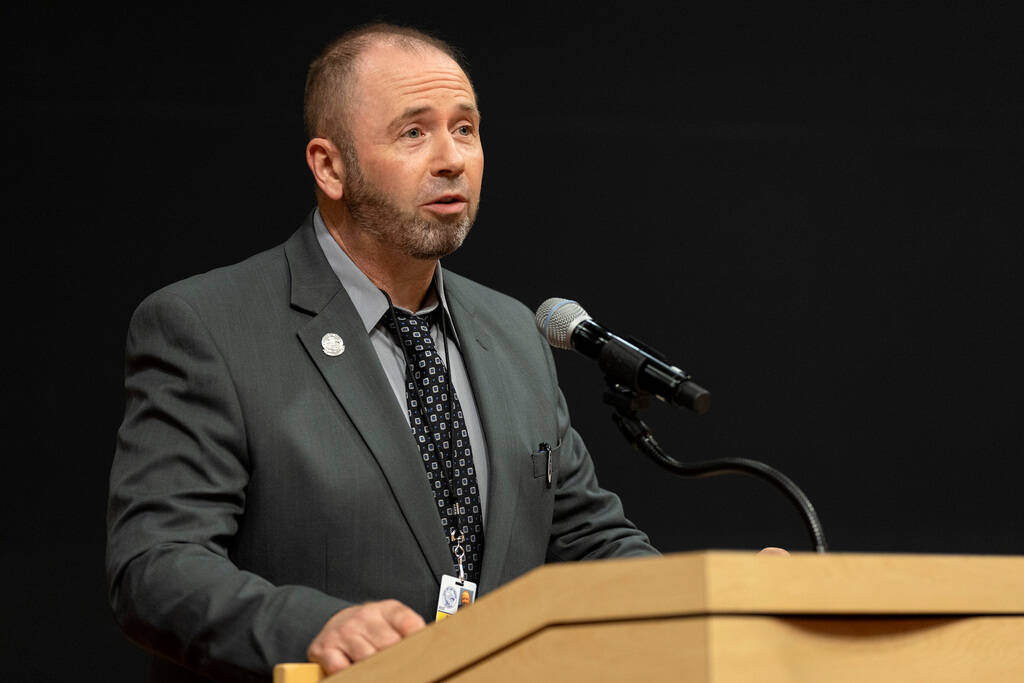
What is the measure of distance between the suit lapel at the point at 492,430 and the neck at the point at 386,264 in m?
0.08

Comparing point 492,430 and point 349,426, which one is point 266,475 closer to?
point 349,426

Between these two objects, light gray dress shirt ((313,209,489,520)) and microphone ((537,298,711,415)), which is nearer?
microphone ((537,298,711,415))

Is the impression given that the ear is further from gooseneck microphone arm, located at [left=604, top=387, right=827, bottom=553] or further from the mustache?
gooseneck microphone arm, located at [left=604, top=387, right=827, bottom=553]

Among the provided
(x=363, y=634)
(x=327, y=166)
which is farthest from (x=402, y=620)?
(x=327, y=166)

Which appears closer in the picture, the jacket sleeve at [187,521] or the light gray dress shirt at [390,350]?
the jacket sleeve at [187,521]

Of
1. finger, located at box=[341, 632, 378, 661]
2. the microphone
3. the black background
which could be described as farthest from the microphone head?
the black background

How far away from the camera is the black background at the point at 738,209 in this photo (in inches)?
113

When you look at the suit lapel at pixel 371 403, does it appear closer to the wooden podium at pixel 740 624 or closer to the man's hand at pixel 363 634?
the man's hand at pixel 363 634

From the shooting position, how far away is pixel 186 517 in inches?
64.4

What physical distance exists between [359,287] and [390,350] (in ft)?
0.36

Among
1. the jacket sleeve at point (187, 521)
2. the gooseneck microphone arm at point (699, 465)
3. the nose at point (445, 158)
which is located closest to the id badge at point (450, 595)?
the jacket sleeve at point (187, 521)

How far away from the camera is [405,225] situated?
2010mm

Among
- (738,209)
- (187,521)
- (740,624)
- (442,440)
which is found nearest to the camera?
(740,624)

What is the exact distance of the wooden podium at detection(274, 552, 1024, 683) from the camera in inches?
38.7
